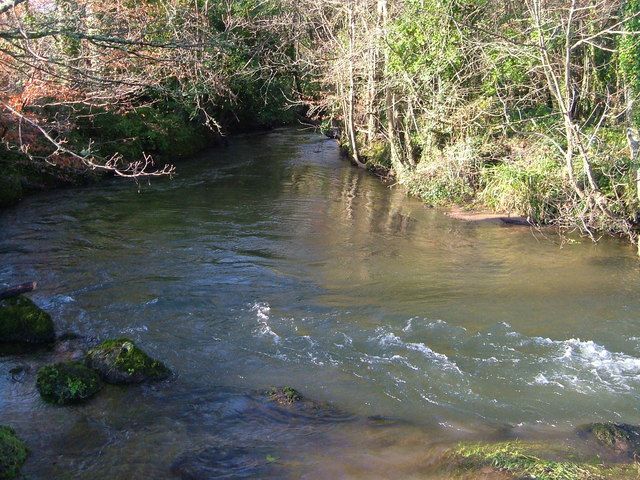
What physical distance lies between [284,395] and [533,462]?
2696 mm

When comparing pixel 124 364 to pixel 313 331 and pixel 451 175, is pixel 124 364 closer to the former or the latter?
pixel 313 331

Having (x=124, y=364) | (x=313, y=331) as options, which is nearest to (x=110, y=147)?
(x=313, y=331)

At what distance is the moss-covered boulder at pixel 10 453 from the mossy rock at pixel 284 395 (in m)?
2.46

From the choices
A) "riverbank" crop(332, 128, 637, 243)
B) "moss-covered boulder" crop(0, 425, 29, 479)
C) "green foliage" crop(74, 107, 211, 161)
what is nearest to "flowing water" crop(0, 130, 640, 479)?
"moss-covered boulder" crop(0, 425, 29, 479)

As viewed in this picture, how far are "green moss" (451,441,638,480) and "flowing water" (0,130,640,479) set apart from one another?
1.16 feet

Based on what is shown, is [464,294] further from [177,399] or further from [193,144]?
[193,144]

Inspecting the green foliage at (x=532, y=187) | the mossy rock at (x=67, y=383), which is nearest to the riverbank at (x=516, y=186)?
the green foliage at (x=532, y=187)

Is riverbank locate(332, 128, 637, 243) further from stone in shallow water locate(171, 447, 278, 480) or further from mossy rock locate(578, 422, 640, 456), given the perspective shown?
stone in shallow water locate(171, 447, 278, 480)

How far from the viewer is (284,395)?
→ 6695mm

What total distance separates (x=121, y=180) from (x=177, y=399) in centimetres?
1281

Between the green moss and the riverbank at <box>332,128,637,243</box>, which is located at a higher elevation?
the riverbank at <box>332,128,637,243</box>

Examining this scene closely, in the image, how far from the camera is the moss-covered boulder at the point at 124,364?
6965 mm

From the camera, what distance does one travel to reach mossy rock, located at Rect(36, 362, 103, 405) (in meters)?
6.56

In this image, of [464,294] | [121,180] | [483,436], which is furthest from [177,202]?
[483,436]
